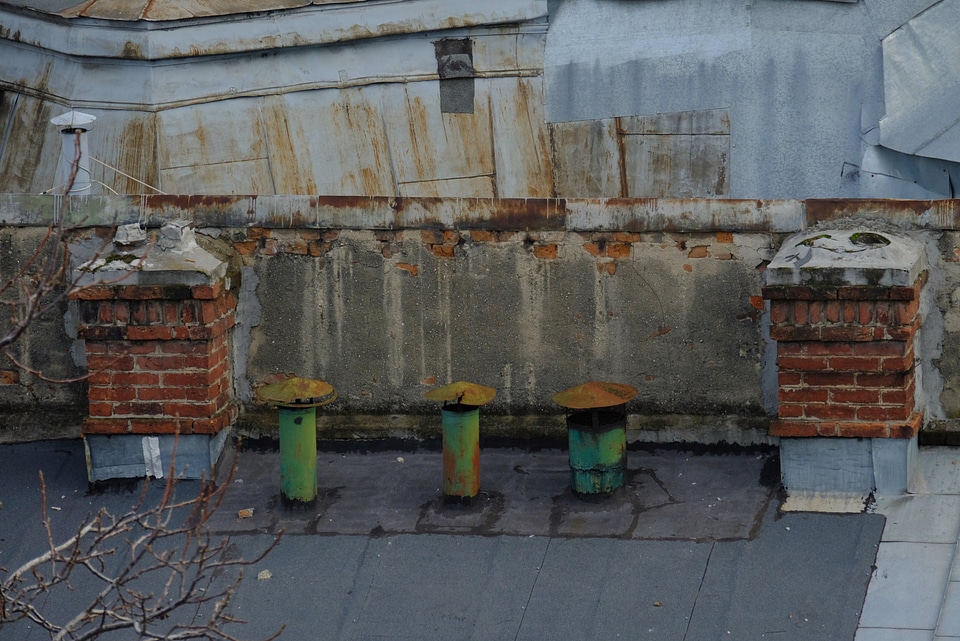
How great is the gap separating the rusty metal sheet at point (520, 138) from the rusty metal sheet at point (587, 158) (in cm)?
10

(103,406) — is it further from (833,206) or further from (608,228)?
(833,206)

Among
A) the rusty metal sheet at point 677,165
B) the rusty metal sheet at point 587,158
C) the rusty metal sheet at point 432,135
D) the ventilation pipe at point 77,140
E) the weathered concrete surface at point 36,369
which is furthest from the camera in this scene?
the rusty metal sheet at point 432,135

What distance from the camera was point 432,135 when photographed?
10961mm

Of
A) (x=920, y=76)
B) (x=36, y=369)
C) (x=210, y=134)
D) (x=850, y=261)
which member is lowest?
(x=36, y=369)

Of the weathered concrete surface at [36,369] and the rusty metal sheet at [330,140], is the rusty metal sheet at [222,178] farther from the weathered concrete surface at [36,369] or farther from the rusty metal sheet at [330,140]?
the weathered concrete surface at [36,369]

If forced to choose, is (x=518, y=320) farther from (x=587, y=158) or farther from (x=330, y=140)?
(x=330, y=140)

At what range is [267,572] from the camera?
5656 millimetres

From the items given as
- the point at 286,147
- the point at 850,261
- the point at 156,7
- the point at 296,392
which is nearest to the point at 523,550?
the point at 296,392

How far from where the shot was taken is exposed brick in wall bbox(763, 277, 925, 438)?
5.70 meters

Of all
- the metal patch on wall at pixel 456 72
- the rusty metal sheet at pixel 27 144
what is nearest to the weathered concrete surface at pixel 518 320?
the metal patch on wall at pixel 456 72

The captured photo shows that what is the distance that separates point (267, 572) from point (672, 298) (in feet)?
7.70

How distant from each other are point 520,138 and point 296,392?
211 inches

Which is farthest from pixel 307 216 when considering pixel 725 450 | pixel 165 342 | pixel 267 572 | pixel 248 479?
pixel 725 450

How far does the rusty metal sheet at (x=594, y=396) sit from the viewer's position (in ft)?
19.2
